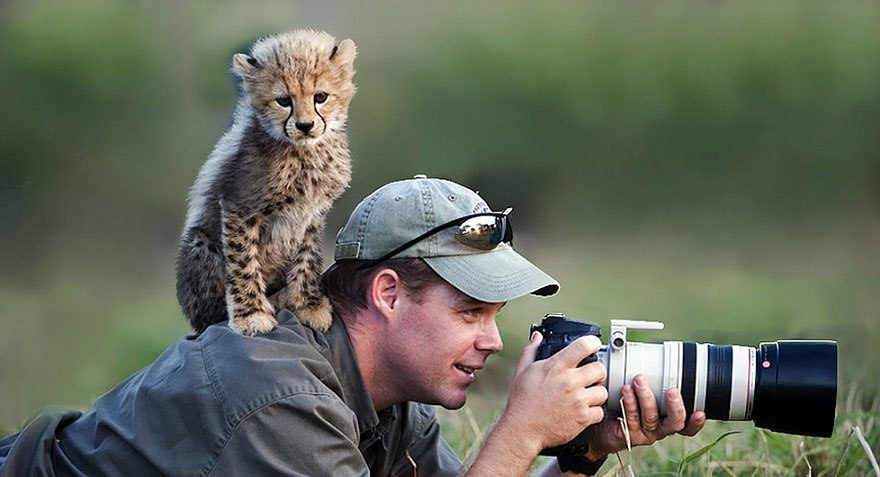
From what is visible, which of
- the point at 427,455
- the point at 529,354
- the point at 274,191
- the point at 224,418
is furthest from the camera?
the point at 427,455

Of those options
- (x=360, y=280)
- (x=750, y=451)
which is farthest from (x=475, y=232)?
(x=750, y=451)

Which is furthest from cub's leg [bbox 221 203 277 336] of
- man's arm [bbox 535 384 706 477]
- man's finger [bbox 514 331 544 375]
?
man's arm [bbox 535 384 706 477]

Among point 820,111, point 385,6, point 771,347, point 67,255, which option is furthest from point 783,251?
point 771,347

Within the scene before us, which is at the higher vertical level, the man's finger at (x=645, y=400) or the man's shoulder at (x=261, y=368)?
the man's shoulder at (x=261, y=368)

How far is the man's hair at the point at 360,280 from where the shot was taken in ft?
9.25

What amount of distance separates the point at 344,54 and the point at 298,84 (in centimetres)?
16

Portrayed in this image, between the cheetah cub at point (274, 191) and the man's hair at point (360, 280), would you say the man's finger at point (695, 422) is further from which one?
the cheetah cub at point (274, 191)

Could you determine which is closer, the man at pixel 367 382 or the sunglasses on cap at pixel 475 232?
the man at pixel 367 382

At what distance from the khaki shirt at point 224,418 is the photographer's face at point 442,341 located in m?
0.11

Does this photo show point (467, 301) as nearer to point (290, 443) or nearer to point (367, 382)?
point (367, 382)

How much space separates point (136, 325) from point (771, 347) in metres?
A: 4.04

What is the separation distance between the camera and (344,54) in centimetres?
298

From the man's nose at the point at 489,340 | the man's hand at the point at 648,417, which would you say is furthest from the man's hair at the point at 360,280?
the man's hand at the point at 648,417

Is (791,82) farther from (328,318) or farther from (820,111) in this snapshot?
(328,318)
